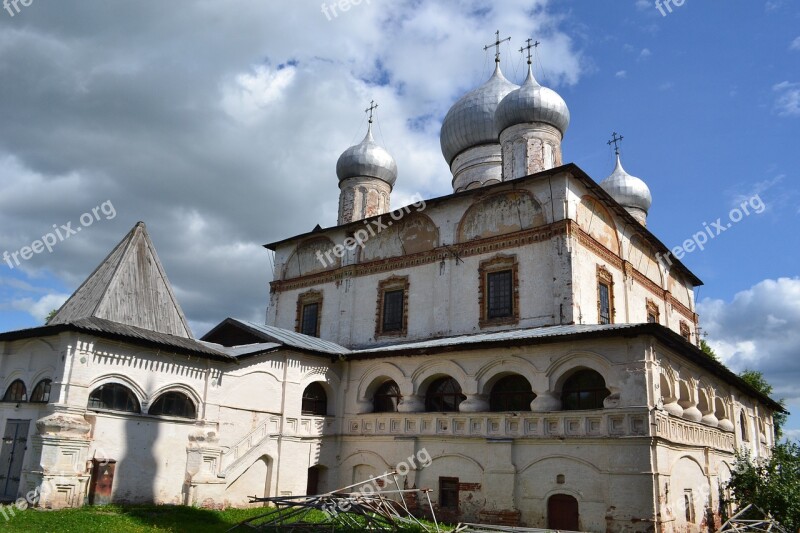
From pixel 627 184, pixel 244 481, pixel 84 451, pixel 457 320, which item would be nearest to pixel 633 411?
pixel 457 320

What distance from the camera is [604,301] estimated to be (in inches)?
685

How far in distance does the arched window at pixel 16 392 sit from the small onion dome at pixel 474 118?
1603 centimetres

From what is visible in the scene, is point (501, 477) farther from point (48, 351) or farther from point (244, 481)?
point (48, 351)

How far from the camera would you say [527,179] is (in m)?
16.8

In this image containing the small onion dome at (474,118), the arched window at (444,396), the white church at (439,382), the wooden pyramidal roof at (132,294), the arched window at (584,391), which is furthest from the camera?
the small onion dome at (474,118)

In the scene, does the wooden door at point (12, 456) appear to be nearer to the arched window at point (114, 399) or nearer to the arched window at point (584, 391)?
the arched window at point (114, 399)

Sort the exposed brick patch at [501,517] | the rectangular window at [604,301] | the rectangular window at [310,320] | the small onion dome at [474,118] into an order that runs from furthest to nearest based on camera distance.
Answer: the small onion dome at [474,118] < the rectangular window at [310,320] < the rectangular window at [604,301] < the exposed brick patch at [501,517]

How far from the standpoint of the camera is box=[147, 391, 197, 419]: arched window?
1316 cm

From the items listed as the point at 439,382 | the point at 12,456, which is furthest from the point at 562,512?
the point at 12,456

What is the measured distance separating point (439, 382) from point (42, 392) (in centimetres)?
859

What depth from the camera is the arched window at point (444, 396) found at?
1520 centimetres

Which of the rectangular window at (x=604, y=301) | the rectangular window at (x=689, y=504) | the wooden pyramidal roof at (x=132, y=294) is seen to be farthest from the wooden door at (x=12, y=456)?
the rectangular window at (x=604, y=301)

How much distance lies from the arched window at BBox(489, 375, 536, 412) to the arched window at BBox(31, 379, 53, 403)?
9178 millimetres

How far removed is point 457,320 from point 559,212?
12.9 ft
